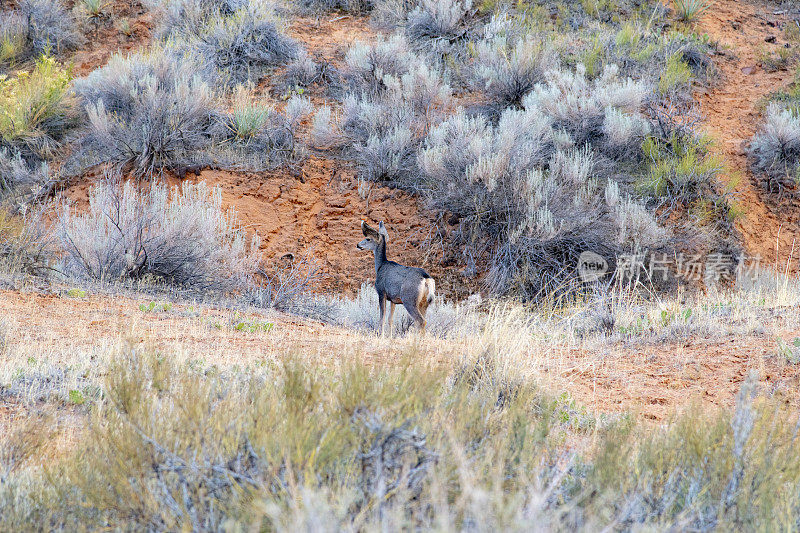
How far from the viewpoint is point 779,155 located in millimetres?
13953

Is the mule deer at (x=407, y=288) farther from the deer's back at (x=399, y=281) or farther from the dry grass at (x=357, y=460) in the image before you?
the dry grass at (x=357, y=460)

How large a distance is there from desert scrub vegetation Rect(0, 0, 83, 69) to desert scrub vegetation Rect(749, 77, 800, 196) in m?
17.2

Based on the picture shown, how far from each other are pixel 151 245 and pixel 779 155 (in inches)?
485

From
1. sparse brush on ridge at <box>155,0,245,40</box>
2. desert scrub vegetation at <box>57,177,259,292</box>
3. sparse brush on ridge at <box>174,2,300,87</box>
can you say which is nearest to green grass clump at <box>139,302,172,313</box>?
desert scrub vegetation at <box>57,177,259,292</box>

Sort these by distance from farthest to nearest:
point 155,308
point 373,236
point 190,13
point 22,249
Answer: point 190,13
point 373,236
point 22,249
point 155,308

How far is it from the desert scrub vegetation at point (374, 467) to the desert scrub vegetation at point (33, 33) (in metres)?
17.4

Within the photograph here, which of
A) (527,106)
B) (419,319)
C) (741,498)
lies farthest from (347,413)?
(527,106)

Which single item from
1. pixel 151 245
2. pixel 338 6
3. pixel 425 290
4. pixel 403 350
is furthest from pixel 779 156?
pixel 338 6

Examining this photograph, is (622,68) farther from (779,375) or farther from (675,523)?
(675,523)

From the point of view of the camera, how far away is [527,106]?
45.9 feet

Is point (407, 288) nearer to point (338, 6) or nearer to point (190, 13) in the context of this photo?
point (190, 13)

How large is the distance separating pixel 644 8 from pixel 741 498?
1811 cm

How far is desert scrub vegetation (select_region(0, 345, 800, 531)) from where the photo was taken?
112 inches

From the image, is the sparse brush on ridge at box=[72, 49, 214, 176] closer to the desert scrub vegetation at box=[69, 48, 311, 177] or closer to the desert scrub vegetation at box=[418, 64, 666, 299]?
the desert scrub vegetation at box=[69, 48, 311, 177]
